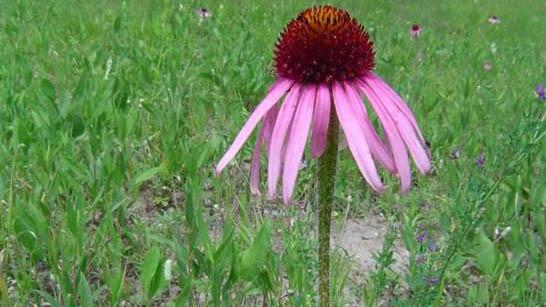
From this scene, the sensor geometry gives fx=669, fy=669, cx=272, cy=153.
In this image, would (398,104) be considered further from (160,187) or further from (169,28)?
(169,28)

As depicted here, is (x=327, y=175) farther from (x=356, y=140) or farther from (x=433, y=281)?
(x=433, y=281)

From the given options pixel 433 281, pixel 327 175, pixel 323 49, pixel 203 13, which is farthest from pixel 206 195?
pixel 203 13

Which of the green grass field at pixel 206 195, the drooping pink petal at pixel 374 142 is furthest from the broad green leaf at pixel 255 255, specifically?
the drooping pink petal at pixel 374 142

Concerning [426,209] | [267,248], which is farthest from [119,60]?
[267,248]

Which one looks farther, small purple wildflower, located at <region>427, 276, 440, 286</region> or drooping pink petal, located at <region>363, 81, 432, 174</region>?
small purple wildflower, located at <region>427, 276, 440, 286</region>

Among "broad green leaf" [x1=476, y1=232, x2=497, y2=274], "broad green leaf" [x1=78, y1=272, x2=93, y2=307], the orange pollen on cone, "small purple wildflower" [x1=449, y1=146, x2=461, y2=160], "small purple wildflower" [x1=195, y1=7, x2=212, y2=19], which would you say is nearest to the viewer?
the orange pollen on cone

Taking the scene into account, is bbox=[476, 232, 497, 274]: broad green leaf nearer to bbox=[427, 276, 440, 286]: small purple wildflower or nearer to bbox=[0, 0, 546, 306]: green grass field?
bbox=[0, 0, 546, 306]: green grass field

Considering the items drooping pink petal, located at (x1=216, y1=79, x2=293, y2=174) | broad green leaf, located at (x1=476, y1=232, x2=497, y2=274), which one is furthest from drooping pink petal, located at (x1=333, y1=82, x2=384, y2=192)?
broad green leaf, located at (x1=476, y1=232, x2=497, y2=274)
